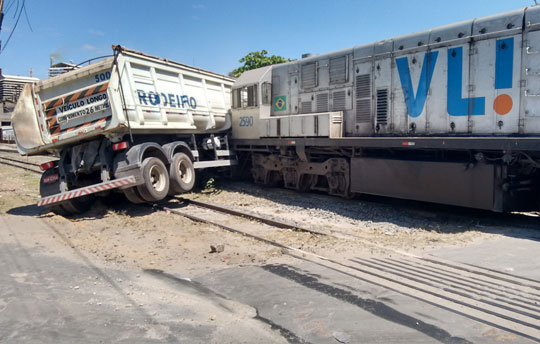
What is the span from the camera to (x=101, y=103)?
30.9ft

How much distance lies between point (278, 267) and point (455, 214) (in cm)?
522

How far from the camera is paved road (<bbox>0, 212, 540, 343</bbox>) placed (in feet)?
12.0

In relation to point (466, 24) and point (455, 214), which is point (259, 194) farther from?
point (466, 24)

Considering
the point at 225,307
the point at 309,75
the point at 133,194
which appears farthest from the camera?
the point at 309,75

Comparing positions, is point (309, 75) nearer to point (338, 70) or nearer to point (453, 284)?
point (338, 70)

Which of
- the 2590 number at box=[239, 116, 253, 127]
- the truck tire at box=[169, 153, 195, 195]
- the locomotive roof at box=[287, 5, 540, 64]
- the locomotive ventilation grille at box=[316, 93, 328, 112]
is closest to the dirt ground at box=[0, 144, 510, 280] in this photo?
the truck tire at box=[169, 153, 195, 195]

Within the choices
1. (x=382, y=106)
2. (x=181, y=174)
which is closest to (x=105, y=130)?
(x=181, y=174)

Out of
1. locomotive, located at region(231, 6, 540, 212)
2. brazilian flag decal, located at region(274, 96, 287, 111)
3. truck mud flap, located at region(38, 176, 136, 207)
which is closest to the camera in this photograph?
locomotive, located at region(231, 6, 540, 212)

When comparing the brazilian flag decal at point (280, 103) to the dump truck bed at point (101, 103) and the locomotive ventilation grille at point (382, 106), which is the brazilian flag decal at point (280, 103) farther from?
the locomotive ventilation grille at point (382, 106)

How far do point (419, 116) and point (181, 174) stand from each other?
647 cm

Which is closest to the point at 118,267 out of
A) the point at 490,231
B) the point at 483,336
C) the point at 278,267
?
the point at 278,267

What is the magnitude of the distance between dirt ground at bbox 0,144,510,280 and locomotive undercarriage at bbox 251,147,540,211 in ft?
1.57

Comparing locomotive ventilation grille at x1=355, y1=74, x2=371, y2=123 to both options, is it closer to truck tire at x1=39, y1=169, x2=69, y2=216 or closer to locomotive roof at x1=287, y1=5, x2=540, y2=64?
locomotive roof at x1=287, y1=5, x2=540, y2=64

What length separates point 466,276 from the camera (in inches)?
205
